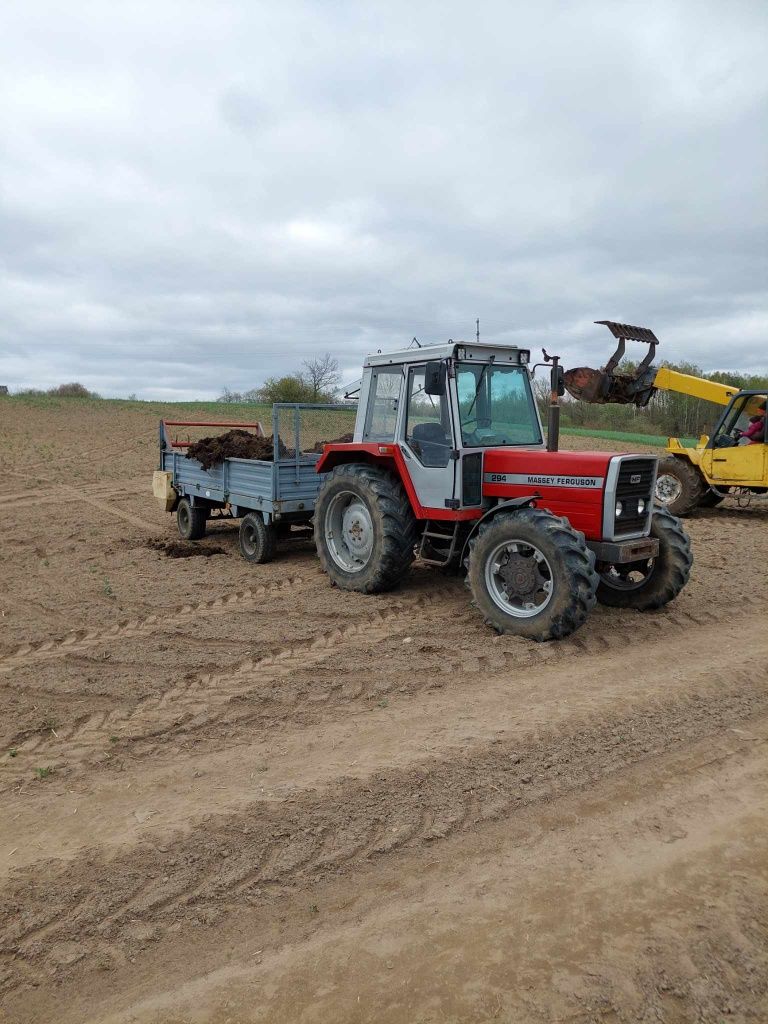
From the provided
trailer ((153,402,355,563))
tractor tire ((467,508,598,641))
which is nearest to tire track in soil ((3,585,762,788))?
tractor tire ((467,508,598,641))

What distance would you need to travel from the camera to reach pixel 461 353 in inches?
280

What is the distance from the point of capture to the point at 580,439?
85.7 feet

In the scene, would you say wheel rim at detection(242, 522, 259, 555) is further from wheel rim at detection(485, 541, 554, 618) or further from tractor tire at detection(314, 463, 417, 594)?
wheel rim at detection(485, 541, 554, 618)

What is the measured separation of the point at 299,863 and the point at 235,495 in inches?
271

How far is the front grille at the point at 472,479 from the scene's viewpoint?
23.2 ft

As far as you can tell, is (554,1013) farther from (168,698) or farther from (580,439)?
(580,439)

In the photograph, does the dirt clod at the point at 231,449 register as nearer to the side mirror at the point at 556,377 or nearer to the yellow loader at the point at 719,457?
the side mirror at the point at 556,377

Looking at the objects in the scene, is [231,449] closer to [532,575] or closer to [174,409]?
[532,575]

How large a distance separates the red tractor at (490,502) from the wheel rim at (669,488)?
645 centimetres

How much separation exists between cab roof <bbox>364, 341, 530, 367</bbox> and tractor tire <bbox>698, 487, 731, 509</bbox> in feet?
24.2

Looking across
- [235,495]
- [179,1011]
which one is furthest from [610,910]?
[235,495]

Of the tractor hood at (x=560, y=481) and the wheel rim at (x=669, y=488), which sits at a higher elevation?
the tractor hood at (x=560, y=481)

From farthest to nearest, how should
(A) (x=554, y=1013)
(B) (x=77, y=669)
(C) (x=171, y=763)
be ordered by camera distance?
1. (B) (x=77, y=669)
2. (C) (x=171, y=763)
3. (A) (x=554, y=1013)

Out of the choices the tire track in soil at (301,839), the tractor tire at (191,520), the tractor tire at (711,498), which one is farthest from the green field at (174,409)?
the tire track in soil at (301,839)
